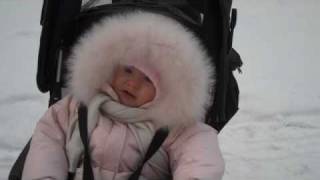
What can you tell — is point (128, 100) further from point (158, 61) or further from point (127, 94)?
point (158, 61)

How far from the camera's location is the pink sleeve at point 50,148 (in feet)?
5.34

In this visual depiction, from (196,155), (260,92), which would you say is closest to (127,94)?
(196,155)

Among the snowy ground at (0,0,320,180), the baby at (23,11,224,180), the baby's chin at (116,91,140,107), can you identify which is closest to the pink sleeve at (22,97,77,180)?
the baby at (23,11,224,180)

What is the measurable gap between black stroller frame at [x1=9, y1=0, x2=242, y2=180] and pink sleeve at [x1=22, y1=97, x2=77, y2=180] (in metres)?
0.06

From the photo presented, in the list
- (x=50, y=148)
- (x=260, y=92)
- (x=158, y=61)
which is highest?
(x=158, y=61)

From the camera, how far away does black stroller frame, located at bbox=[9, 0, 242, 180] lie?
1725mm

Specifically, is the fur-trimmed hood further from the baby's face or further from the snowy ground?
the snowy ground

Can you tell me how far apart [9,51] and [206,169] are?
10.3 feet

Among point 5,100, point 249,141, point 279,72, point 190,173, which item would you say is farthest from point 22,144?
point 279,72

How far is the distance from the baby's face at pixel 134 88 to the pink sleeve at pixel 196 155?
16cm

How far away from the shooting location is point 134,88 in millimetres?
1628

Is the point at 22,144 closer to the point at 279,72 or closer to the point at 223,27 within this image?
the point at 223,27

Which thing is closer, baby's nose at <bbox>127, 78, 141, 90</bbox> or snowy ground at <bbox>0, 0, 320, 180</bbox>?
baby's nose at <bbox>127, 78, 141, 90</bbox>

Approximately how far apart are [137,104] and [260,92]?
2177 millimetres
